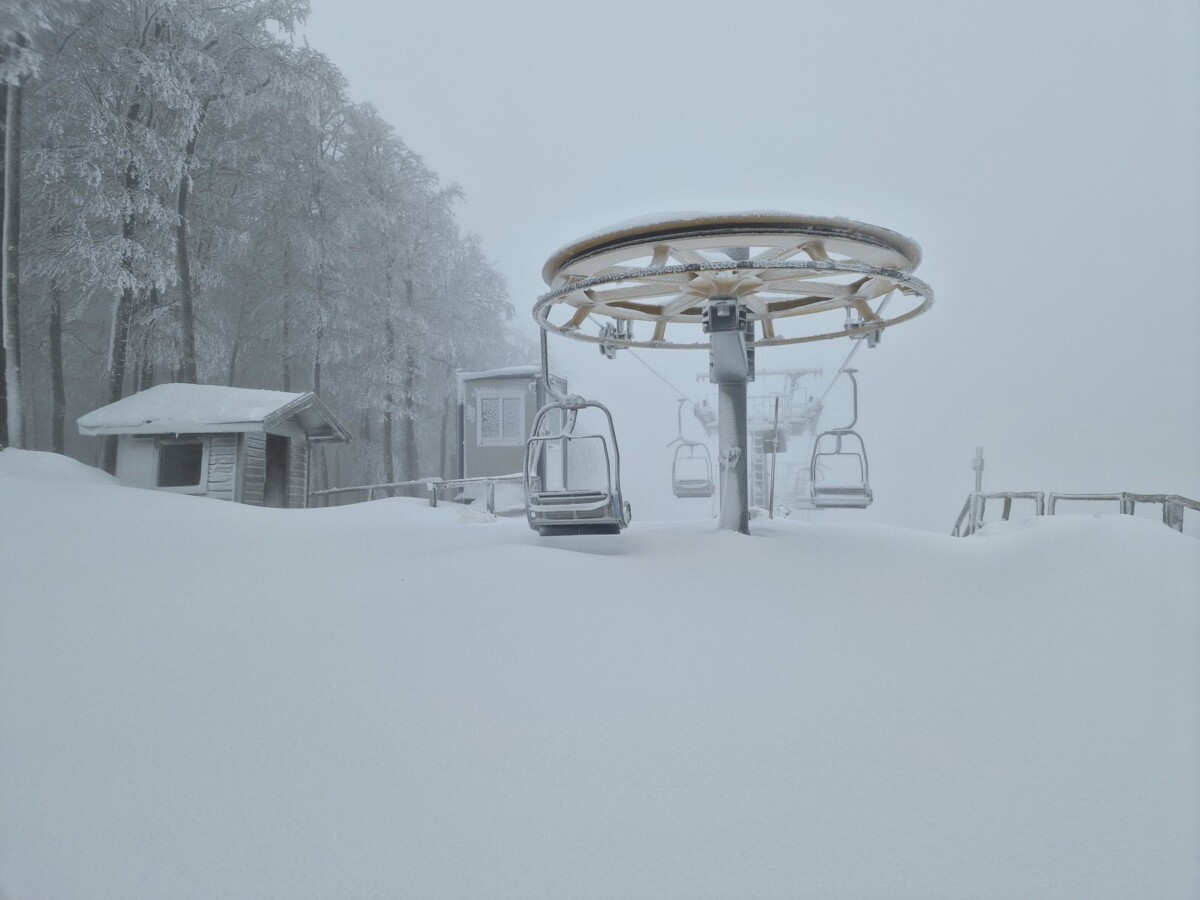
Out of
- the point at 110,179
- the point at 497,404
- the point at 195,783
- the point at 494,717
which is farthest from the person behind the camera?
the point at 497,404

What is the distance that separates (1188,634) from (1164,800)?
1.25 m

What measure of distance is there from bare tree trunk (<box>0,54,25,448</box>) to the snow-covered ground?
442 centimetres

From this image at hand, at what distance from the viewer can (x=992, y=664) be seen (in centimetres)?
214

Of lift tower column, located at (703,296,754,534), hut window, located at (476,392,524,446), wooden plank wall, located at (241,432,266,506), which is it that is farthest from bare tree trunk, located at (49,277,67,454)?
lift tower column, located at (703,296,754,534)

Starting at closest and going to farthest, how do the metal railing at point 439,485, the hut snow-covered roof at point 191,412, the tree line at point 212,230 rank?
the hut snow-covered roof at point 191,412, the tree line at point 212,230, the metal railing at point 439,485

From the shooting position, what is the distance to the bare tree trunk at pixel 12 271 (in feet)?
21.2

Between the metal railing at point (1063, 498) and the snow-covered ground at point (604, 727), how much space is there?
2.08 meters

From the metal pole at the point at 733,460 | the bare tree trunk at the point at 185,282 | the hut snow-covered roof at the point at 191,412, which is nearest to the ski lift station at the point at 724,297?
the metal pole at the point at 733,460

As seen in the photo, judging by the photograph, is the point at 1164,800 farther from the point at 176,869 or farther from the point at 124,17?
the point at 124,17

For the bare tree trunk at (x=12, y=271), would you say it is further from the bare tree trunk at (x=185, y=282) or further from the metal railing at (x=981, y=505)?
the metal railing at (x=981, y=505)

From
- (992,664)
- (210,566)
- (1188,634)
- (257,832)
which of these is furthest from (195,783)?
(1188,634)

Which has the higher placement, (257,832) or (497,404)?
(497,404)

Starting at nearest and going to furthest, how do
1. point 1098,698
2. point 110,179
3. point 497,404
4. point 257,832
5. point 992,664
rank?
point 257,832 → point 1098,698 → point 992,664 → point 110,179 → point 497,404

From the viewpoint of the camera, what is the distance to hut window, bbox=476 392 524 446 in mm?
12188
